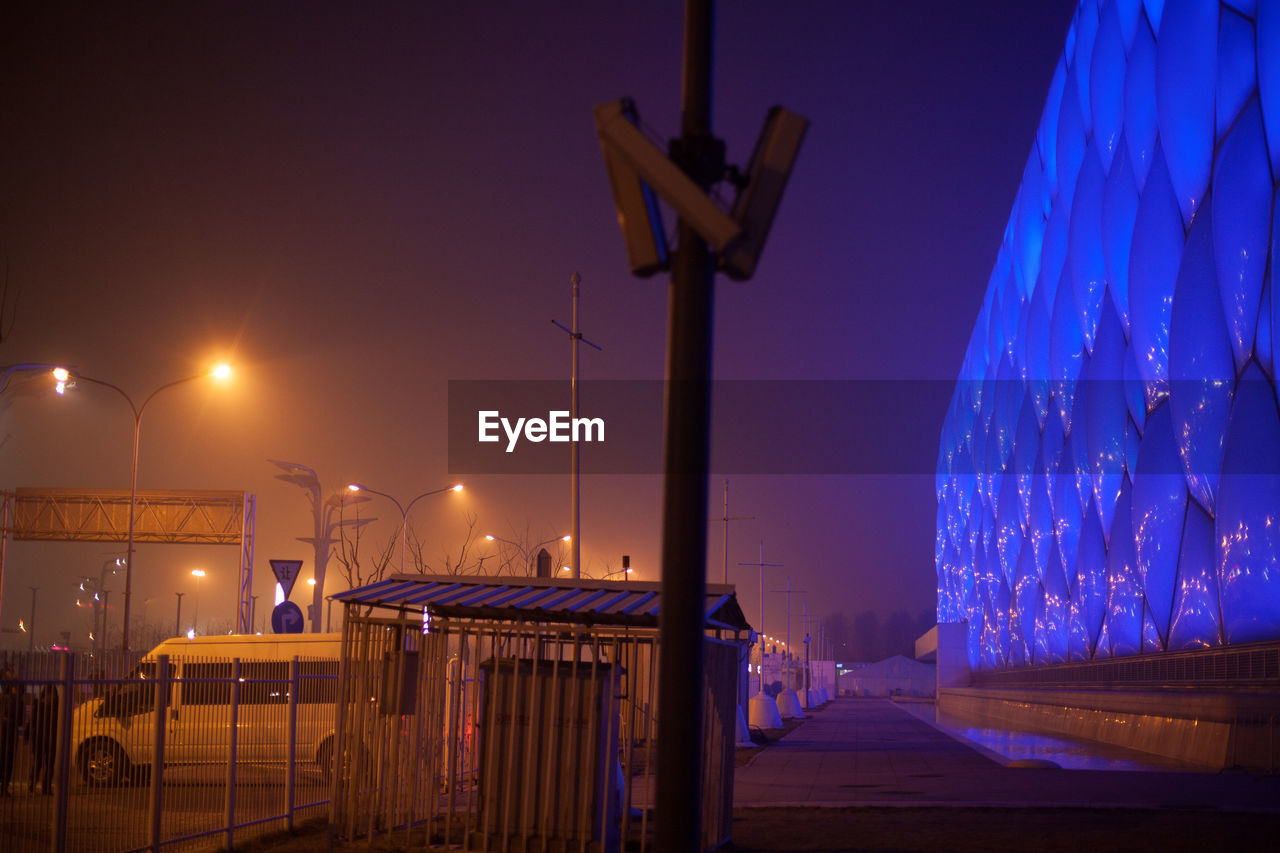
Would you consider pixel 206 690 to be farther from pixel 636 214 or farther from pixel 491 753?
pixel 636 214

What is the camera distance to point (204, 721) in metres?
13.4

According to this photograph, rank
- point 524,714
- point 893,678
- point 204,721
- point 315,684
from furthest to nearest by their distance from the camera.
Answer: point 893,678 < point 315,684 < point 204,721 < point 524,714

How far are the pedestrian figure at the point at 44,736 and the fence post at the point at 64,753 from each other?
0.40 m

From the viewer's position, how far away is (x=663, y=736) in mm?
5520

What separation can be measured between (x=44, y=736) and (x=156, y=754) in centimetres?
103

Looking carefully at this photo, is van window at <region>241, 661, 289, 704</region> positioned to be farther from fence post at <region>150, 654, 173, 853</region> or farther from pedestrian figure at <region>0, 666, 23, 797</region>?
pedestrian figure at <region>0, 666, 23, 797</region>

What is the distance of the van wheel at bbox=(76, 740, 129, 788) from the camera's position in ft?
38.3

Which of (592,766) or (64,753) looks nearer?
(64,753)

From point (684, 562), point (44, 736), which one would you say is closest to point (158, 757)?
point (44, 736)

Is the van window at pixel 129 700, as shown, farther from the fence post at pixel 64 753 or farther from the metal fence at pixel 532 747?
the metal fence at pixel 532 747

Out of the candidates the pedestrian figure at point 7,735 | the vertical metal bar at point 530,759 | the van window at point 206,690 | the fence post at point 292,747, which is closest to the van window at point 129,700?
the van window at point 206,690

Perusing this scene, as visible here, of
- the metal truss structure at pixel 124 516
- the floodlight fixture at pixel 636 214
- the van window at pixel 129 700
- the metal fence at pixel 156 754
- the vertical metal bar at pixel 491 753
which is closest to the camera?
the floodlight fixture at pixel 636 214

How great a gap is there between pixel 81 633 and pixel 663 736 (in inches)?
4736

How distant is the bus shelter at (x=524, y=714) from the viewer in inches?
Result: 436
